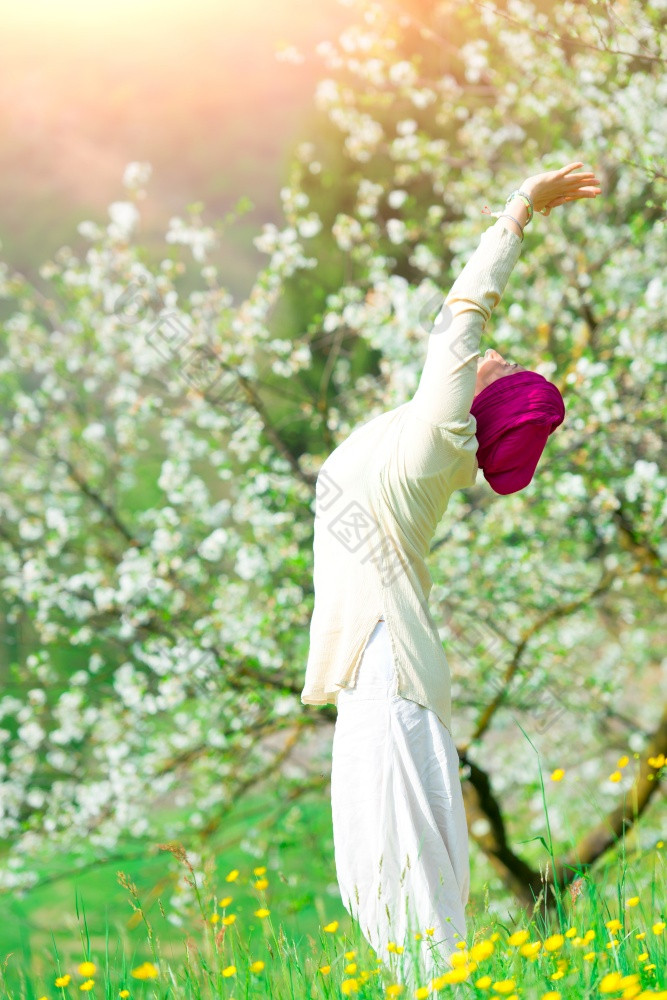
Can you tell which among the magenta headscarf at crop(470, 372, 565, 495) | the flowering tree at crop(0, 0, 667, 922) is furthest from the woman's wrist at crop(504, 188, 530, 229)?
the flowering tree at crop(0, 0, 667, 922)

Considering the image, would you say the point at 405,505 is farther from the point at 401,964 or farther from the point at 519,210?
the point at 401,964

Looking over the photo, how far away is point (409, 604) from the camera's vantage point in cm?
208

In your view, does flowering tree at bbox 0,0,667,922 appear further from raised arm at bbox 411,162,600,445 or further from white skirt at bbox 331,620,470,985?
white skirt at bbox 331,620,470,985

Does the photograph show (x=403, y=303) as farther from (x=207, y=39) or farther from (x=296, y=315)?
(x=207, y=39)

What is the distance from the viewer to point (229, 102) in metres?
10.5

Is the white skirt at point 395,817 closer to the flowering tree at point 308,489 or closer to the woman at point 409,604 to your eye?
the woman at point 409,604

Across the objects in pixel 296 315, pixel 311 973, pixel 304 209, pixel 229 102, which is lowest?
pixel 311 973

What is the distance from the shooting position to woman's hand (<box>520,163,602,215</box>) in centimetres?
217

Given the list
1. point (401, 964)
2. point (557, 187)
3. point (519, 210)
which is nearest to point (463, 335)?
point (519, 210)

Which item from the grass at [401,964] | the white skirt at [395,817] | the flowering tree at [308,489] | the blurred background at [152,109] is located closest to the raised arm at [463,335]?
the white skirt at [395,817]

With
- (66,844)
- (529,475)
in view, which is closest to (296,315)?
(66,844)

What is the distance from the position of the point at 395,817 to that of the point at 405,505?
62 centimetres

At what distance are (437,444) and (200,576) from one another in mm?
3004

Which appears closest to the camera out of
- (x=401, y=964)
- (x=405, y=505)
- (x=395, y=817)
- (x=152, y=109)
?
(x=401, y=964)
